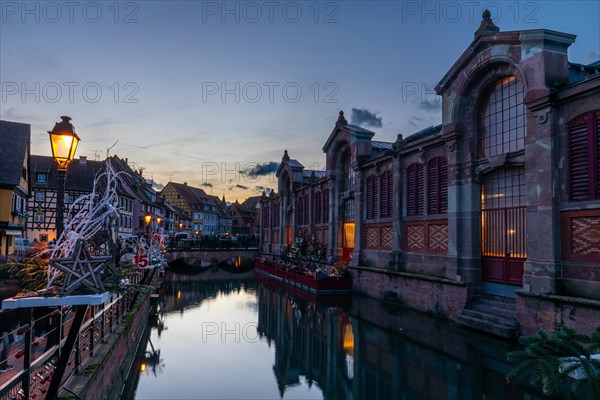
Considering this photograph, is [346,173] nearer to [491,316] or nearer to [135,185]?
[491,316]

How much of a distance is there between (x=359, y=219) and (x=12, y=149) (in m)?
24.9

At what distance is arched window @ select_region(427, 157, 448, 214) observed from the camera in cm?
2081

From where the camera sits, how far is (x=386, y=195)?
26078mm

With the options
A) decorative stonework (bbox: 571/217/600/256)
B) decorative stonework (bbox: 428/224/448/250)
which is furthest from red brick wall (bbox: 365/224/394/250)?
decorative stonework (bbox: 571/217/600/256)

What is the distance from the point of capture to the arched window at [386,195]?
25.7 meters

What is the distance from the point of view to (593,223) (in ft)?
43.2

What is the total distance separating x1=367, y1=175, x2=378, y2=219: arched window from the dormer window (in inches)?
1302

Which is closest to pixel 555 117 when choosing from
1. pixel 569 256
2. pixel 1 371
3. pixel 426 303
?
pixel 569 256

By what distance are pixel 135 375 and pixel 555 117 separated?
15881 mm

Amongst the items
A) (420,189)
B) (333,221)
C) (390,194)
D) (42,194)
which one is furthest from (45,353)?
(42,194)

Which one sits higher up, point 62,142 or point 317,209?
point 317,209

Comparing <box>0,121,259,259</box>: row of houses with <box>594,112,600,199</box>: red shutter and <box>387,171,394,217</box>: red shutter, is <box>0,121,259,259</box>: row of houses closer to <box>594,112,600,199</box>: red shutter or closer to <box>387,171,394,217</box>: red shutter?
<box>594,112,600,199</box>: red shutter

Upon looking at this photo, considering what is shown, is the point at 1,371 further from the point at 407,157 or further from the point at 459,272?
the point at 407,157

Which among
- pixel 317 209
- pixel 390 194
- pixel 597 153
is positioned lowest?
pixel 317 209
